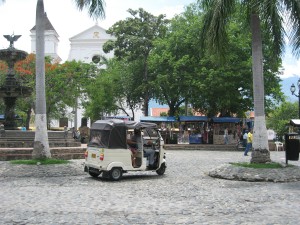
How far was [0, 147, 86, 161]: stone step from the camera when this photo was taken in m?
16.8

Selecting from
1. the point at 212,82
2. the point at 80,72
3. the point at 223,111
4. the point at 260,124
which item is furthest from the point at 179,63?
the point at 260,124

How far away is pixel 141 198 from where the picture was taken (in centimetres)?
967

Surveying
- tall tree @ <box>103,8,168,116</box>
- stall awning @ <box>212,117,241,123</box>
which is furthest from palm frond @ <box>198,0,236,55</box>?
tall tree @ <box>103,8,168,116</box>

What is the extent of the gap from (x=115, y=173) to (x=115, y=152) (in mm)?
659

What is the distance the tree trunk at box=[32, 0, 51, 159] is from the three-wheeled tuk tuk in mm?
2064

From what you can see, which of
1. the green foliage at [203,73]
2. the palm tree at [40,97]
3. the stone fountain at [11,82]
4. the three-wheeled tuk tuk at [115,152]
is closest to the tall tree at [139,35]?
the green foliage at [203,73]

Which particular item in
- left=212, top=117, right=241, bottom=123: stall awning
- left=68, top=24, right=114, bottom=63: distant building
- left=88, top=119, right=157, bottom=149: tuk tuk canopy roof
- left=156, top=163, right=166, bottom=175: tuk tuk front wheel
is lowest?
left=156, top=163, right=166, bottom=175: tuk tuk front wheel

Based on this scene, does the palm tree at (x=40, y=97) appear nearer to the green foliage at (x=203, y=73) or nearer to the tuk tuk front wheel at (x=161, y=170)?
the tuk tuk front wheel at (x=161, y=170)

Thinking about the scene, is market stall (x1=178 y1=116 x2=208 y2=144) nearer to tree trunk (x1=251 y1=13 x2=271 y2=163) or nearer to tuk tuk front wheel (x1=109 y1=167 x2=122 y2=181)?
tree trunk (x1=251 y1=13 x2=271 y2=163)

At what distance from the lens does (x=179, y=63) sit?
3167 cm

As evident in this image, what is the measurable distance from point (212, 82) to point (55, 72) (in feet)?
51.8

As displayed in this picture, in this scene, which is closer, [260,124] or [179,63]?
[260,124]

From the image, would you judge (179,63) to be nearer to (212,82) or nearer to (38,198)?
(212,82)

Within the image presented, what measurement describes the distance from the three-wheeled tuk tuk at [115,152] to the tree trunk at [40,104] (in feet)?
6.77
